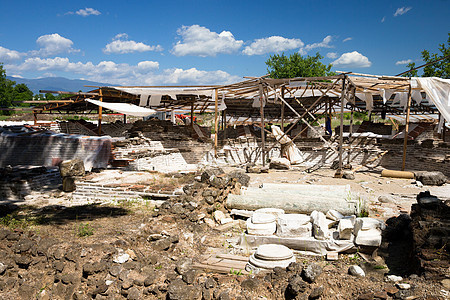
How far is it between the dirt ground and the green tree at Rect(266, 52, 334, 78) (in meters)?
→ 25.1

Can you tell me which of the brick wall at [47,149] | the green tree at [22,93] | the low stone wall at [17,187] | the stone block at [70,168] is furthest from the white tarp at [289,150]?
the green tree at [22,93]

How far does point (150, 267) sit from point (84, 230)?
1602 millimetres

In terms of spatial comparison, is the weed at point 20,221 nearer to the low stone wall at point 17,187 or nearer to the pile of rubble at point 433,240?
the low stone wall at point 17,187

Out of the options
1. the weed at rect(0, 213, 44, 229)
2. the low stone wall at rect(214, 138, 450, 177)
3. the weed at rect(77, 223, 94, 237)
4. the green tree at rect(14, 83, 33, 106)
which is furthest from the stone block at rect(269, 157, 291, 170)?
the green tree at rect(14, 83, 33, 106)

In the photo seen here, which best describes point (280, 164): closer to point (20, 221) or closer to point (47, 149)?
point (47, 149)

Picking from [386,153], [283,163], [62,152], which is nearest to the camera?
[62,152]

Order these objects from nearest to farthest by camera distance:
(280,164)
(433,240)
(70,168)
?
(433,240)
(70,168)
(280,164)

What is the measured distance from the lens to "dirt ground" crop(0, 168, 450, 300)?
3498 millimetres

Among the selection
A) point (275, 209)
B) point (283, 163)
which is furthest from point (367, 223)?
point (283, 163)

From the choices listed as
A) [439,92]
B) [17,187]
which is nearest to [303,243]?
[439,92]

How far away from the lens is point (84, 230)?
493cm

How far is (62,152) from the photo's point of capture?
10.3 m

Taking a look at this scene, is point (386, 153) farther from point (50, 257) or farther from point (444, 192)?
point (50, 257)

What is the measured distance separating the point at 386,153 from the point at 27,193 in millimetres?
13175
